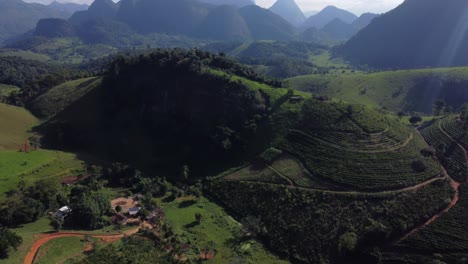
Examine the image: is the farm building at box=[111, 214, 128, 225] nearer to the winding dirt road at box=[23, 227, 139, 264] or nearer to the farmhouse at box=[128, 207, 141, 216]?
the farmhouse at box=[128, 207, 141, 216]

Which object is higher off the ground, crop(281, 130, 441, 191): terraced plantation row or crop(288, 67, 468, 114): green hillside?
crop(288, 67, 468, 114): green hillside

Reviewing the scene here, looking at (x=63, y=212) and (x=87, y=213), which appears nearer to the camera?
(x=87, y=213)

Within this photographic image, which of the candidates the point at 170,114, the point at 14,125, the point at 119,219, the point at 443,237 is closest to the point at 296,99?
Answer: the point at 170,114

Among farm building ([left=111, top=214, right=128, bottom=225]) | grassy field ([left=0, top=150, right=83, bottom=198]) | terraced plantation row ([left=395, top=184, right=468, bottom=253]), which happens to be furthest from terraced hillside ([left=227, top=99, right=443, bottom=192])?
grassy field ([left=0, top=150, right=83, bottom=198])

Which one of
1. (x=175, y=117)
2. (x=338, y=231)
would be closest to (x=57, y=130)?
(x=175, y=117)

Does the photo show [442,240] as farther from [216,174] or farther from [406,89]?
[406,89]

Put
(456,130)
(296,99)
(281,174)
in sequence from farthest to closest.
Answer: (296,99) < (456,130) < (281,174)

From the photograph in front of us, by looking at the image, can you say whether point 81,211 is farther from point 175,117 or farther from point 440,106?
point 440,106
